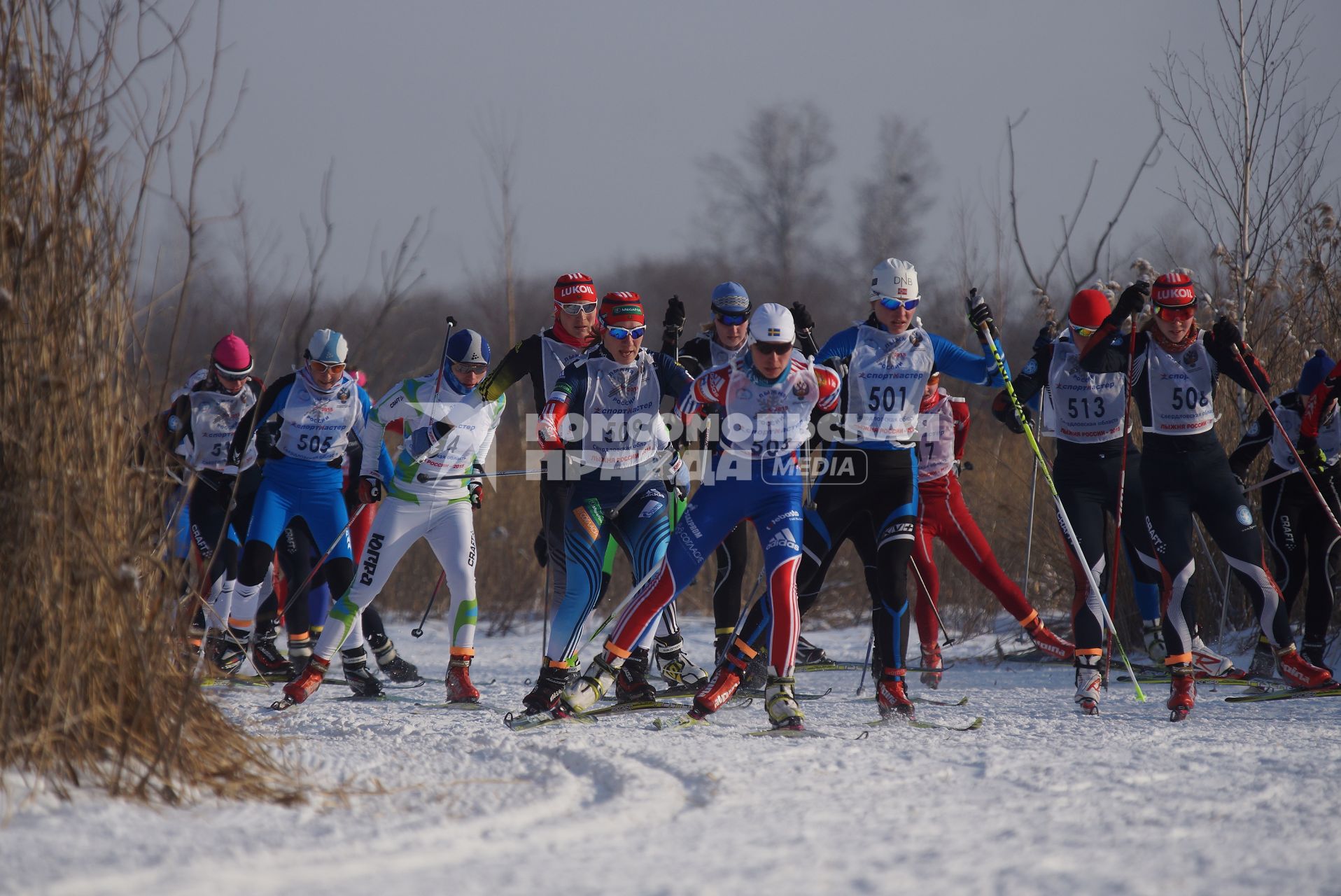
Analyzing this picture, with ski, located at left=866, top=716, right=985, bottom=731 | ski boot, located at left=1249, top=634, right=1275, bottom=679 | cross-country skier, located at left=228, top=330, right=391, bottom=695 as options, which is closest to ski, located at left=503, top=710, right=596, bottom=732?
ski, located at left=866, top=716, right=985, bottom=731

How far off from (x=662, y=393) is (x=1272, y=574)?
4.14 metres

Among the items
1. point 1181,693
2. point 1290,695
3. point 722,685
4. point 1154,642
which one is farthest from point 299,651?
point 1290,695

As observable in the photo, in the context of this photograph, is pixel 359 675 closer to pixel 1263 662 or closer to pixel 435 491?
pixel 435 491

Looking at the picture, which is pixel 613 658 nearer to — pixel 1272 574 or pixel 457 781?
pixel 457 781

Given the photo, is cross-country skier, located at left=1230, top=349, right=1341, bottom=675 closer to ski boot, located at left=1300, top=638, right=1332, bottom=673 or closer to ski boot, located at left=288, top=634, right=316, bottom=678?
ski boot, located at left=1300, top=638, right=1332, bottom=673

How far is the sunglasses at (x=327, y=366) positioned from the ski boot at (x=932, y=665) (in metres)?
4.12

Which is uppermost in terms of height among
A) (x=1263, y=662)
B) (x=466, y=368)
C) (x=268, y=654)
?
(x=466, y=368)

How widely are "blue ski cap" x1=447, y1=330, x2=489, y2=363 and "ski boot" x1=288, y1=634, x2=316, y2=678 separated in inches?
87.5

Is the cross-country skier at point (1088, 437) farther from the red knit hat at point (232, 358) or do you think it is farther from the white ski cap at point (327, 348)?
the red knit hat at point (232, 358)

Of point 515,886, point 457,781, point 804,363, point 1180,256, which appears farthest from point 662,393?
point 1180,256

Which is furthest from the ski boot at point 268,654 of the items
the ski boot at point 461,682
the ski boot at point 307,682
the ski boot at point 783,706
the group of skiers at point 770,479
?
the ski boot at point 783,706

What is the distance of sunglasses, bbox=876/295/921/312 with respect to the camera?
691cm

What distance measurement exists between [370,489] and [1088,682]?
4.19 m

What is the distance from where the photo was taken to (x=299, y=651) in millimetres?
8406
